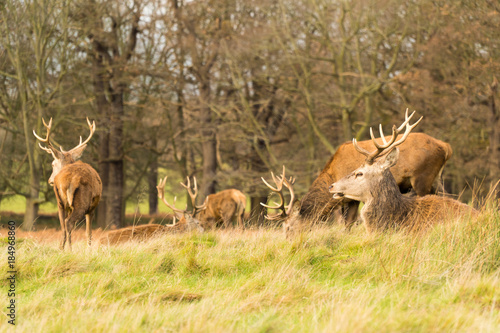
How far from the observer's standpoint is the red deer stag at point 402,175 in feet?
29.8

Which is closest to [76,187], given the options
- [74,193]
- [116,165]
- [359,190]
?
[74,193]

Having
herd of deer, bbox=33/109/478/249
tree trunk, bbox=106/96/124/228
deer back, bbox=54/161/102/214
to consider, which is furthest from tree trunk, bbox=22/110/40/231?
deer back, bbox=54/161/102/214

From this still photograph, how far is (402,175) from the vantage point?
30.5ft

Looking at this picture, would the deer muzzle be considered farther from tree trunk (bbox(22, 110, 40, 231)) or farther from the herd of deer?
tree trunk (bbox(22, 110, 40, 231))

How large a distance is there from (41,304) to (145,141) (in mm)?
17396

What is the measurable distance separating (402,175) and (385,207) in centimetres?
265

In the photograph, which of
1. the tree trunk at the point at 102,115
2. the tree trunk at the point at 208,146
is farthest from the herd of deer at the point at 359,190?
the tree trunk at the point at 102,115

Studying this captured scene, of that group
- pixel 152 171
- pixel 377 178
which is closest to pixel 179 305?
pixel 377 178

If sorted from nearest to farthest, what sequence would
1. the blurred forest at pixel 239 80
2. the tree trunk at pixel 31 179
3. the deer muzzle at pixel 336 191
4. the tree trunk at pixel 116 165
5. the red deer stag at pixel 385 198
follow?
the red deer stag at pixel 385 198 → the deer muzzle at pixel 336 191 → the tree trunk at pixel 31 179 → the blurred forest at pixel 239 80 → the tree trunk at pixel 116 165

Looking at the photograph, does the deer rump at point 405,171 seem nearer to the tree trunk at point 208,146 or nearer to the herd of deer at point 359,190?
the herd of deer at point 359,190

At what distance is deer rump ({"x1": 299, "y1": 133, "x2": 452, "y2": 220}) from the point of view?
9.09 meters

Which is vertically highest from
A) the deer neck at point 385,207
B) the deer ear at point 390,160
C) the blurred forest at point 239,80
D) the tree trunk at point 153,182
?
the blurred forest at point 239,80

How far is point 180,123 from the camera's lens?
21.5m

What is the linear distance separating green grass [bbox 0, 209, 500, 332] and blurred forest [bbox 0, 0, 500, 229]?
11754mm
